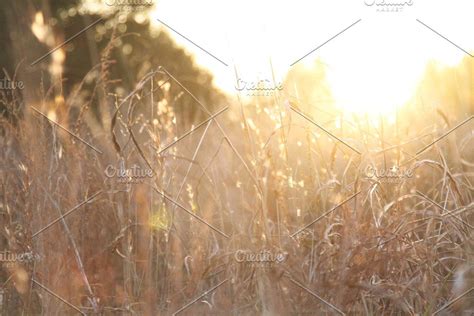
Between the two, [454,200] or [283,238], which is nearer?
[283,238]

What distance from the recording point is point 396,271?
308cm

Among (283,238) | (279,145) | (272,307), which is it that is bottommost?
(272,307)

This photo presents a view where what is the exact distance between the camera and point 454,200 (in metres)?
3.20

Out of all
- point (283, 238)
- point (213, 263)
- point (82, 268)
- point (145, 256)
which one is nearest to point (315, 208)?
point (283, 238)

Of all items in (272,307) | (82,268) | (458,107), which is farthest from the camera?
(458,107)

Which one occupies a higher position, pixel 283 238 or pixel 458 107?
pixel 458 107

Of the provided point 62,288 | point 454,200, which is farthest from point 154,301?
point 454,200

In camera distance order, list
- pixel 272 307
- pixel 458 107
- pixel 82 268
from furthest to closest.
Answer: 1. pixel 458 107
2. pixel 82 268
3. pixel 272 307

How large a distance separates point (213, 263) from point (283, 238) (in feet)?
1.18

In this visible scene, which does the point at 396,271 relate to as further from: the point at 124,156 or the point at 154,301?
the point at 124,156

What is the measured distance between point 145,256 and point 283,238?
1.76 feet

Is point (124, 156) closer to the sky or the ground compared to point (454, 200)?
closer to the sky

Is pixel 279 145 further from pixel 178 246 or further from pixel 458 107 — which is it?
pixel 458 107

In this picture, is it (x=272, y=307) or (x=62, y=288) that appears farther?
(x=62, y=288)
